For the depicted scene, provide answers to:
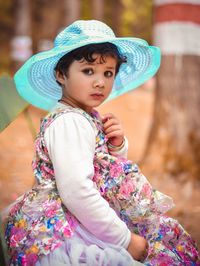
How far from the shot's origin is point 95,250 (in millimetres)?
1933

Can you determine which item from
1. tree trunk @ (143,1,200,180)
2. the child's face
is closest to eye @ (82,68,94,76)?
the child's face

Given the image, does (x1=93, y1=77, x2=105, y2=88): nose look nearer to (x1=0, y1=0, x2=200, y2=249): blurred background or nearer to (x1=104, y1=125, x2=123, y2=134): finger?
(x1=104, y1=125, x2=123, y2=134): finger

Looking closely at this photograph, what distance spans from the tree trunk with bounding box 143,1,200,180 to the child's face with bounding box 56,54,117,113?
219 centimetres

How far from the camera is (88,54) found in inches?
81.8

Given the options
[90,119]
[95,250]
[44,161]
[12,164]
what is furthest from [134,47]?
[12,164]

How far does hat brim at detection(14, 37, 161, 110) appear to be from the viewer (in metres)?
2.13

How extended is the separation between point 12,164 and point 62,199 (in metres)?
3.49

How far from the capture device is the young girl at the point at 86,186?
1.92m

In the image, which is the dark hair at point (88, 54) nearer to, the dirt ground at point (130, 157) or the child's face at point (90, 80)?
the child's face at point (90, 80)

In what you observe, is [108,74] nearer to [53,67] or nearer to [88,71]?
[88,71]

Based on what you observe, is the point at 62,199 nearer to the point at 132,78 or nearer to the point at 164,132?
the point at 132,78

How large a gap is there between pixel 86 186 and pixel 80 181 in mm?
30

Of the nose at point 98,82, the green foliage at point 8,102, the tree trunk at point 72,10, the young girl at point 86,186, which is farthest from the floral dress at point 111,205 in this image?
the tree trunk at point 72,10

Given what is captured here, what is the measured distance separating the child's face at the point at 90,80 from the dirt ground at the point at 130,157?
132 centimetres
